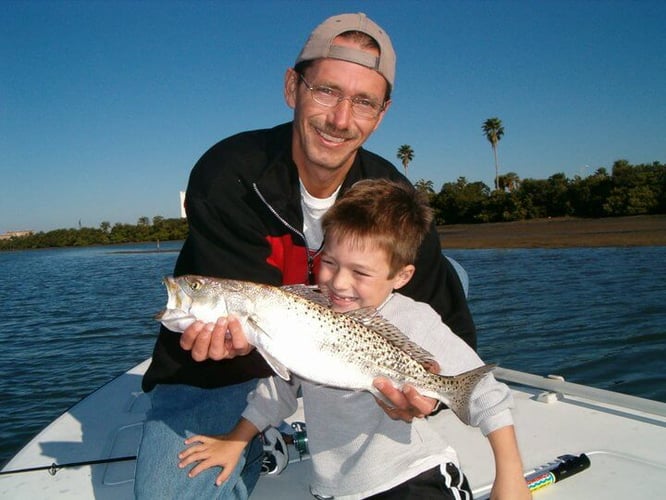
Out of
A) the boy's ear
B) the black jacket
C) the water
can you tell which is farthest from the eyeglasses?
the water

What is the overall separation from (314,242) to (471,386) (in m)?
1.64

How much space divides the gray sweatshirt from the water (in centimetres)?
670

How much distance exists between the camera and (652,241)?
3694 centimetres

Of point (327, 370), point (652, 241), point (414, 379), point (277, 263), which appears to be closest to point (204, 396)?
point (277, 263)

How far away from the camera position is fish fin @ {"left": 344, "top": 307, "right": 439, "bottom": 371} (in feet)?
10.2

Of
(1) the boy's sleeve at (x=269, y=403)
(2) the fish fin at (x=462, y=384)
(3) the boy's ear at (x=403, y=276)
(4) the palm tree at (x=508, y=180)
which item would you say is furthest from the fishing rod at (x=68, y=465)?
(4) the palm tree at (x=508, y=180)

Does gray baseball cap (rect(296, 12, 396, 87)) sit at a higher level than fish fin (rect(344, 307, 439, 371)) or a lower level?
higher

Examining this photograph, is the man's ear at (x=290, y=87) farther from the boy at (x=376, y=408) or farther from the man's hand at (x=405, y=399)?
the man's hand at (x=405, y=399)

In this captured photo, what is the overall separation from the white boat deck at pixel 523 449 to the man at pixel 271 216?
0.64 metres

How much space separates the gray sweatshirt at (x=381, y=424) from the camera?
310cm

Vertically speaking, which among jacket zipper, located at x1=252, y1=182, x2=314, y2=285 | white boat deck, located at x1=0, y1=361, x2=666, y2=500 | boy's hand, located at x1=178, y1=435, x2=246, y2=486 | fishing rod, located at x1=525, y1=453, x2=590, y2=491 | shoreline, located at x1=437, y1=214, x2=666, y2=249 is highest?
jacket zipper, located at x1=252, y1=182, x2=314, y2=285

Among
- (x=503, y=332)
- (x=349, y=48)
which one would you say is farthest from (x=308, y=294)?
(x=503, y=332)

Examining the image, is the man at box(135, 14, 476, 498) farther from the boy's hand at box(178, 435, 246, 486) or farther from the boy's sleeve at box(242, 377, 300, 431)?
the boy's sleeve at box(242, 377, 300, 431)

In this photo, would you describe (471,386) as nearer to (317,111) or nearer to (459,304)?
(459,304)
